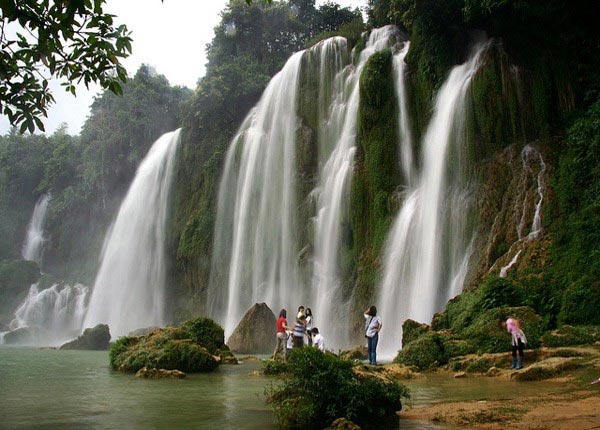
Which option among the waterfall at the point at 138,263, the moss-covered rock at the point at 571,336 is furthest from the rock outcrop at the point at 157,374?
the waterfall at the point at 138,263

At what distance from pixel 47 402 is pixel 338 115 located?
23.5 meters

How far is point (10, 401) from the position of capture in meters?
8.56

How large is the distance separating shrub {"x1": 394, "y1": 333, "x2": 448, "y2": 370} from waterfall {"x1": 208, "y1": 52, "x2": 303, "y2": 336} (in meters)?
14.7

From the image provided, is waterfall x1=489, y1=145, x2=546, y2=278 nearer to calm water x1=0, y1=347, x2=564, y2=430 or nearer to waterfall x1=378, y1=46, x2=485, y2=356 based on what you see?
waterfall x1=378, y1=46, x2=485, y2=356

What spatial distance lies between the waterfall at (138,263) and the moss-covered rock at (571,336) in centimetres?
2864

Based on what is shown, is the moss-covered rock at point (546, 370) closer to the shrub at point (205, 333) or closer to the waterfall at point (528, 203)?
the waterfall at point (528, 203)

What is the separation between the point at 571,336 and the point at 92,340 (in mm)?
21151

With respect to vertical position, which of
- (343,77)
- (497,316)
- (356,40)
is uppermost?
(356,40)

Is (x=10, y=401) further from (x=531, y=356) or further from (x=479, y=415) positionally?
(x=531, y=356)

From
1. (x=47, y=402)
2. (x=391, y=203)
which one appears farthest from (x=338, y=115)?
(x=47, y=402)

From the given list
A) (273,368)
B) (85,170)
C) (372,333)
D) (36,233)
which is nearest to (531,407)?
(273,368)

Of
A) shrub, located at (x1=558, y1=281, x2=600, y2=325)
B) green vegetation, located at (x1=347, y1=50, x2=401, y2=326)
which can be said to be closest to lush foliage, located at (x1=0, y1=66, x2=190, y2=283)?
green vegetation, located at (x1=347, y1=50, x2=401, y2=326)

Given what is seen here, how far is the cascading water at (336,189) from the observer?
25.1m

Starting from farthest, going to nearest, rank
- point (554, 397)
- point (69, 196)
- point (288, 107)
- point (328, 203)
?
point (69, 196), point (288, 107), point (328, 203), point (554, 397)
